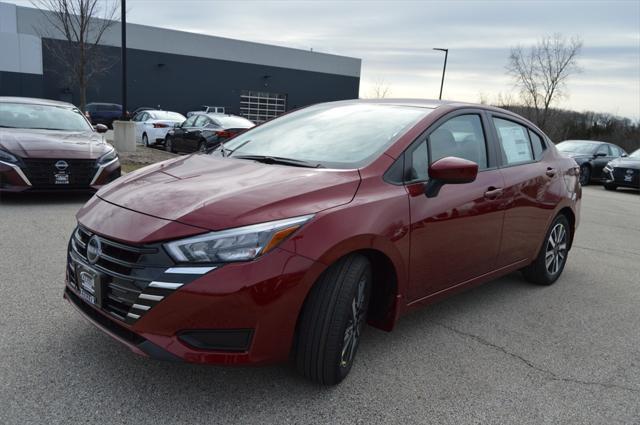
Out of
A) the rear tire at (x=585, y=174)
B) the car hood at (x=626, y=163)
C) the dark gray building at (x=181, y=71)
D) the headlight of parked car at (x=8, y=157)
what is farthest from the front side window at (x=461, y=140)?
the dark gray building at (x=181, y=71)

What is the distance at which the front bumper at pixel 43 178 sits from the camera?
679 centimetres

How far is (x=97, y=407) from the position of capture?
2553mm

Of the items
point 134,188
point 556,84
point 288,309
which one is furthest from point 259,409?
point 556,84

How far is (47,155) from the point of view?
6910 millimetres

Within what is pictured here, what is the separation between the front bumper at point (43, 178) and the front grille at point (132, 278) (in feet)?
16.2

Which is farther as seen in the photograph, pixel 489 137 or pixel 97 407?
pixel 489 137

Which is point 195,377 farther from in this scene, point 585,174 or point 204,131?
point 585,174

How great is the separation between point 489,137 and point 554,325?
153 cm

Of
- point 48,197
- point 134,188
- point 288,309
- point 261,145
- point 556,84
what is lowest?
point 48,197

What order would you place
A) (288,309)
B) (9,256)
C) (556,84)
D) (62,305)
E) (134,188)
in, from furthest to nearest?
(556,84)
(9,256)
(62,305)
(134,188)
(288,309)

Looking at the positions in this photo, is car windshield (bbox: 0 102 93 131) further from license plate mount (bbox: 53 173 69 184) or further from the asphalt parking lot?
the asphalt parking lot

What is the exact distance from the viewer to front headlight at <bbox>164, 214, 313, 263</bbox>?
2.41 m

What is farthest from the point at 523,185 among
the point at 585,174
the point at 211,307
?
the point at 585,174

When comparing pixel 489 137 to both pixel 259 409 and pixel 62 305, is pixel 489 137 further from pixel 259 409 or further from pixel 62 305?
pixel 62 305
